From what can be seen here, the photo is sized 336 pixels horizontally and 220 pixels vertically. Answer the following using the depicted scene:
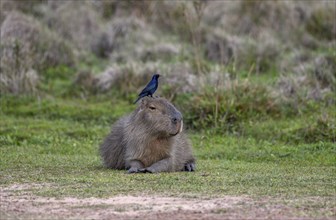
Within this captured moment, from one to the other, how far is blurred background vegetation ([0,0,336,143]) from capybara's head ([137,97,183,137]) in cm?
420

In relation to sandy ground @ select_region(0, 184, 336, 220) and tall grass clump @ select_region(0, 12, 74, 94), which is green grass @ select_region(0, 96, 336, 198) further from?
tall grass clump @ select_region(0, 12, 74, 94)

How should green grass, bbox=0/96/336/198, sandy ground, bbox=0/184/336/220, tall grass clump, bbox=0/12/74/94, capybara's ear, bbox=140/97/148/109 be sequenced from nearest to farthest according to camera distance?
sandy ground, bbox=0/184/336/220, green grass, bbox=0/96/336/198, capybara's ear, bbox=140/97/148/109, tall grass clump, bbox=0/12/74/94

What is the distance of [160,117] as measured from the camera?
1112 centimetres

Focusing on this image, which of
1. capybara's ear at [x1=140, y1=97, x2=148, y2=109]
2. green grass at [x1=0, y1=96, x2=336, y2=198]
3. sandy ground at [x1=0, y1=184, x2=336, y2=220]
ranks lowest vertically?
green grass at [x1=0, y1=96, x2=336, y2=198]

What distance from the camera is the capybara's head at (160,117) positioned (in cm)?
1104

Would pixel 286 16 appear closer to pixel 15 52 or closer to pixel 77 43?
pixel 77 43

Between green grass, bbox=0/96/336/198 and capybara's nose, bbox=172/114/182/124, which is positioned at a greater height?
capybara's nose, bbox=172/114/182/124

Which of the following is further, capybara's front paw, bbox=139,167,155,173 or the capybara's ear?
the capybara's ear

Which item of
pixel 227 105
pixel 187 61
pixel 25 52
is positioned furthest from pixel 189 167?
pixel 25 52

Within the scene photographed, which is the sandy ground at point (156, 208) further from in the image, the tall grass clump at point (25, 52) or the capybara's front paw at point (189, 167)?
the tall grass clump at point (25, 52)

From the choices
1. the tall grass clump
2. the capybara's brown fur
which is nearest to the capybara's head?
the capybara's brown fur

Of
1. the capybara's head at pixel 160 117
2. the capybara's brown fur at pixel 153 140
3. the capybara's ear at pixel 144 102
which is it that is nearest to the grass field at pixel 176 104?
the capybara's brown fur at pixel 153 140

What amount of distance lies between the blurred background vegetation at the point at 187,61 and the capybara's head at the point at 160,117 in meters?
4.20

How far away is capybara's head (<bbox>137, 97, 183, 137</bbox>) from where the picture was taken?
1104 cm
